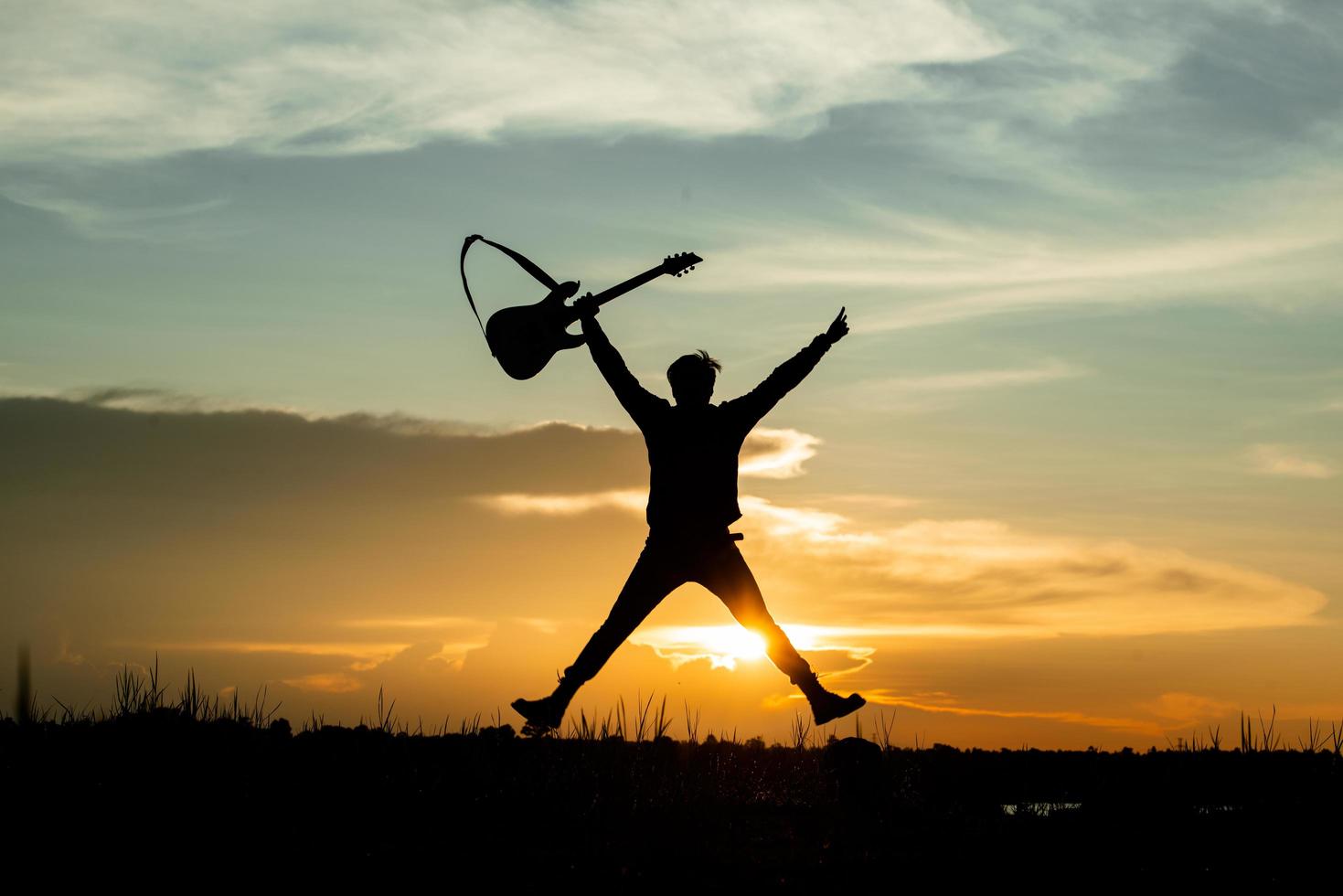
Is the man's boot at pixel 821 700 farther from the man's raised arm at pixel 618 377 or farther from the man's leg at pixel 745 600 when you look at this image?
the man's raised arm at pixel 618 377

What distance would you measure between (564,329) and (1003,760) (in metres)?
4.88

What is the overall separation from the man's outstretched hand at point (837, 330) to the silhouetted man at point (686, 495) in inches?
0.4

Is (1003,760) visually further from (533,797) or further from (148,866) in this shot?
(148,866)

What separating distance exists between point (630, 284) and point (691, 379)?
103cm

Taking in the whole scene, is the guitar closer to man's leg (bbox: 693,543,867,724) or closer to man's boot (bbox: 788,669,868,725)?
man's leg (bbox: 693,543,867,724)

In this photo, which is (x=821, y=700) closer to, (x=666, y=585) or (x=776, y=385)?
(x=666, y=585)

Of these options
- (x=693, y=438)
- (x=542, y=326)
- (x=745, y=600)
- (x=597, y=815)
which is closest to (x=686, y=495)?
(x=693, y=438)

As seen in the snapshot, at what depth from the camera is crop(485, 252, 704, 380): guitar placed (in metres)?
9.73

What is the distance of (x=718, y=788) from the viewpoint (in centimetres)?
833

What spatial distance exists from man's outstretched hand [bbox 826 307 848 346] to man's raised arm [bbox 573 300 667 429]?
3.95 ft

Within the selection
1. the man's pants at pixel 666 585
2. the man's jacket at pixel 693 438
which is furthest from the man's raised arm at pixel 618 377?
the man's pants at pixel 666 585

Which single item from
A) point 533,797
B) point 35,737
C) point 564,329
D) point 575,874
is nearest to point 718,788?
point 533,797

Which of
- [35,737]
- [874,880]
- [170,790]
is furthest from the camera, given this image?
[35,737]

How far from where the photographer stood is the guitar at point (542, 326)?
9734mm
